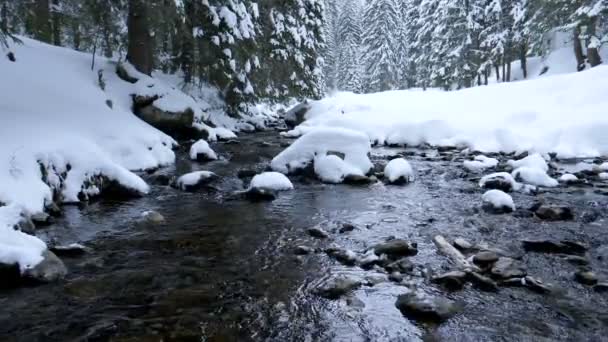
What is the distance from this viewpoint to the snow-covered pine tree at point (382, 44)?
46.0 metres

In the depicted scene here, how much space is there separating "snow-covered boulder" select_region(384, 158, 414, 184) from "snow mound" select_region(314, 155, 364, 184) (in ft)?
1.95

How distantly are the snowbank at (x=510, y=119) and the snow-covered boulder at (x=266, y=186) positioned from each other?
762cm

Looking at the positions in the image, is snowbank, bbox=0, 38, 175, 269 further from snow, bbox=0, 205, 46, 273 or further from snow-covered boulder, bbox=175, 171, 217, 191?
snow-covered boulder, bbox=175, 171, 217, 191

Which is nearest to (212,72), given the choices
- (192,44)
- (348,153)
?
(192,44)

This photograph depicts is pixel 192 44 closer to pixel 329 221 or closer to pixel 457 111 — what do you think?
pixel 329 221

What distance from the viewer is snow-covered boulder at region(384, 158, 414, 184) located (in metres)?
9.32

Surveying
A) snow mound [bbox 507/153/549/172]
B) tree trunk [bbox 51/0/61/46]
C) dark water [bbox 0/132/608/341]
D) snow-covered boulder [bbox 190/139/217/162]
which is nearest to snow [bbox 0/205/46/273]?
dark water [bbox 0/132/608/341]

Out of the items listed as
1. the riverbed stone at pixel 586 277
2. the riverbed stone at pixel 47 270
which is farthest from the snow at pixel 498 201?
the riverbed stone at pixel 47 270

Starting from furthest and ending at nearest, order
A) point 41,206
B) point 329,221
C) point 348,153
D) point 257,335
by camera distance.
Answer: point 348,153 → point 329,221 → point 41,206 → point 257,335

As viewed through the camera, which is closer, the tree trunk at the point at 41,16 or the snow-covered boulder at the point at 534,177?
the snow-covered boulder at the point at 534,177

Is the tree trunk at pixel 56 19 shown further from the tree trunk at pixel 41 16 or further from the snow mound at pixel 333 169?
the snow mound at pixel 333 169

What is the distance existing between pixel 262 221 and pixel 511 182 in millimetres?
4913

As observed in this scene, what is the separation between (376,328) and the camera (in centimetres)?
357

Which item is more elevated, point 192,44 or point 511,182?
point 192,44
